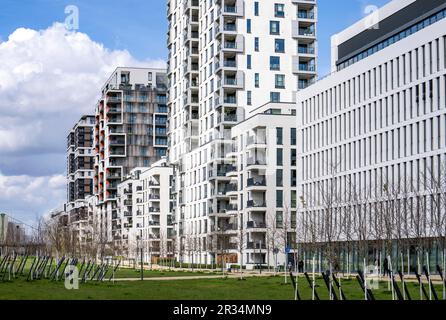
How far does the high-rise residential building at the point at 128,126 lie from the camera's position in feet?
580

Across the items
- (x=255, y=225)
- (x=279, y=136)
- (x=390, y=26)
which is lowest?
(x=255, y=225)

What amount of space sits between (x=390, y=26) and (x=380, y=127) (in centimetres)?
1082

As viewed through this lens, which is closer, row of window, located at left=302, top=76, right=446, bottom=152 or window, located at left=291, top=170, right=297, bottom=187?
row of window, located at left=302, top=76, right=446, bottom=152

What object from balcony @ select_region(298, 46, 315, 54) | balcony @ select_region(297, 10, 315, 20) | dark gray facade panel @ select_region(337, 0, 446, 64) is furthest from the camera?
balcony @ select_region(298, 46, 315, 54)

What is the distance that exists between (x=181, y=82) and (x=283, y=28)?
26.5m

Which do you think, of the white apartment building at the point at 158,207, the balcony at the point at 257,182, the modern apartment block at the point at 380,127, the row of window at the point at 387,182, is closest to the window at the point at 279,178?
the balcony at the point at 257,182

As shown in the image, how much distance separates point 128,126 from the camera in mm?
176875

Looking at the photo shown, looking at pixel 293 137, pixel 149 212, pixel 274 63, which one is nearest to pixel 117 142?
pixel 149 212

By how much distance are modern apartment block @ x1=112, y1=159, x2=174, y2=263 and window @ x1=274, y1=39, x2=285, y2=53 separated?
39961 millimetres

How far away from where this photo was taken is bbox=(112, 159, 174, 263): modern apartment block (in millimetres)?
150375

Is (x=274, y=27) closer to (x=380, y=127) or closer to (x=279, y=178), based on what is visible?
(x=279, y=178)

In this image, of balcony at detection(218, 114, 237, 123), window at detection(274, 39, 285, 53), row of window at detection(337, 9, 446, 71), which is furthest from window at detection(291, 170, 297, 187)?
window at detection(274, 39, 285, 53)

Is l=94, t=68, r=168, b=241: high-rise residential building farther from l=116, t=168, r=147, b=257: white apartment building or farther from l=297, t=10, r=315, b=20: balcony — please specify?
l=297, t=10, r=315, b=20: balcony

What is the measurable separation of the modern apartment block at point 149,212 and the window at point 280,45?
3996cm
